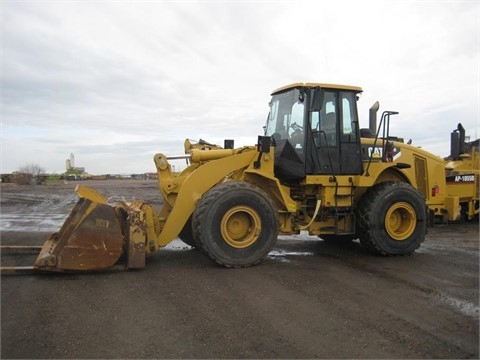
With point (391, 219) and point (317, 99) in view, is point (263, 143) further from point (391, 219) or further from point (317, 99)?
point (391, 219)

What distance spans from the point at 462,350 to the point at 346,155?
14.6 ft

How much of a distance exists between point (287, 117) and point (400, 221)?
276cm

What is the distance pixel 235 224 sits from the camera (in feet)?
21.9

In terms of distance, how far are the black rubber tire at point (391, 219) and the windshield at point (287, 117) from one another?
1.63 metres

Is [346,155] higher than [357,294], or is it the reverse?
[346,155]

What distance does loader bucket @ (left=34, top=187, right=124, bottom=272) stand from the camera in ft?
18.3

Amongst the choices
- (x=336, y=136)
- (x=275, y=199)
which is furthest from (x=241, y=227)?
(x=336, y=136)

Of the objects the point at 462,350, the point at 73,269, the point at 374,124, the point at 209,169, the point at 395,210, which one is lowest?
the point at 462,350

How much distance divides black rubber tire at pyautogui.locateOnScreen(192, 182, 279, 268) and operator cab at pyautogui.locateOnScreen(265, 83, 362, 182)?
108cm

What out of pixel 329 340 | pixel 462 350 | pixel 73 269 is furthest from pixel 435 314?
pixel 73 269

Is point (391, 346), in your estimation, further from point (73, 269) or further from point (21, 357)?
point (73, 269)

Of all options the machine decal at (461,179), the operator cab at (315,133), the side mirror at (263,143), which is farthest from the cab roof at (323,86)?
the machine decal at (461,179)

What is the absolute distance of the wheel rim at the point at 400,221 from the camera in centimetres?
771

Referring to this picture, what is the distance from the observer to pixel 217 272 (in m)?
6.20
